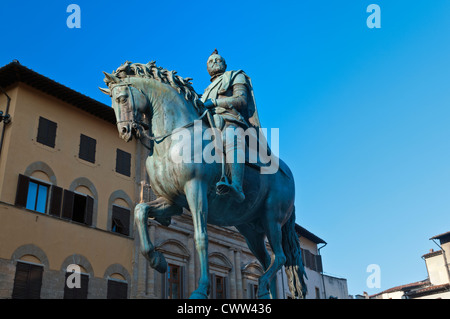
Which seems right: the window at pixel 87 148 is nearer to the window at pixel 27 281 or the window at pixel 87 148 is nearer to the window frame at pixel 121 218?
the window frame at pixel 121 218

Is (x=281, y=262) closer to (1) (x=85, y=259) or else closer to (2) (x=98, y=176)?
(1) (x=85, y=259)

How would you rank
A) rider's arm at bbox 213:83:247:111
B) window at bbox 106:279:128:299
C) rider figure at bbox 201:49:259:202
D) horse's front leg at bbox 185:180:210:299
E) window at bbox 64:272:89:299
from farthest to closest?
window at bbox 106:279:128:299, window at bbox 64:272:89:299, rider's arm at bbox 213:83:247:111, rider figure at bbox 201:49:259:202, horse's front leg at bbox 185:180:210:299

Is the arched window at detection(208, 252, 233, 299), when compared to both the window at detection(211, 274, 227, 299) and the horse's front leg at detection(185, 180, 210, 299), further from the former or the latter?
the horse's front leg at detection(185, 180, 210, 299)

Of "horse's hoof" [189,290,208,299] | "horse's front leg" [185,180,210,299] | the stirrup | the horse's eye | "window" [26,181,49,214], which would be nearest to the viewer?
"horse's hoof" [189,290,208,299]

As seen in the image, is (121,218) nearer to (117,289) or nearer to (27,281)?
(117,289)

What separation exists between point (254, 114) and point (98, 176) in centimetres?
1671

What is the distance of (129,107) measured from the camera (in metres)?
5.86

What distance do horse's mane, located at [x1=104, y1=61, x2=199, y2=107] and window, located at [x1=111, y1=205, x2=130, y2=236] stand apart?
1706 cm

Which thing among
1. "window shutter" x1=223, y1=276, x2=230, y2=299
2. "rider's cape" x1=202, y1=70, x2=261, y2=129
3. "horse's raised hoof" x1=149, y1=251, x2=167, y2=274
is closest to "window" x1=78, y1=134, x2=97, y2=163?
"window shutter" x1=223, y1=276, x2=230, y2=299

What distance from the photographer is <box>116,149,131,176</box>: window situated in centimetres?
2373

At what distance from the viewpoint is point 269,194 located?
6.63 metres

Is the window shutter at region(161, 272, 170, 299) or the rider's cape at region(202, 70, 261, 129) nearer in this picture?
the rider's cape at region(202, 70, 261, 129)

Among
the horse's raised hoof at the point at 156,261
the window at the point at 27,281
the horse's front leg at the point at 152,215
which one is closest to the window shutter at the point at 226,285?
the window at the point at 27,281

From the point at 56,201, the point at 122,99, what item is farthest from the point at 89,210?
the point at 122,99
